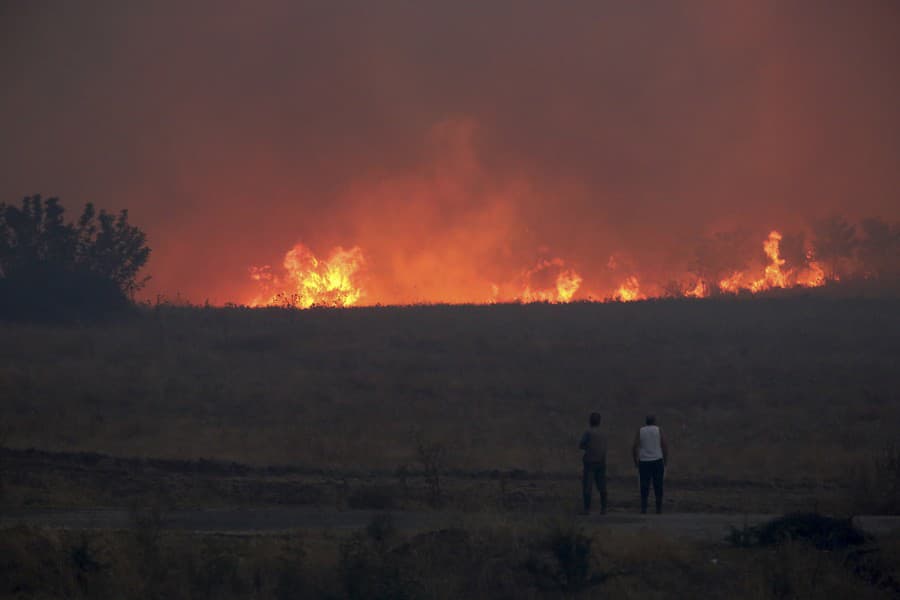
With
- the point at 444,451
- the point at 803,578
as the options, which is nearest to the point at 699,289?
the point at 444,451

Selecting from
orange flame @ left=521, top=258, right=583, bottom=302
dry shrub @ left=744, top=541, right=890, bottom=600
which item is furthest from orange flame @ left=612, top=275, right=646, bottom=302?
dry shrub @ left=744, top=541, right=890, bottom=600

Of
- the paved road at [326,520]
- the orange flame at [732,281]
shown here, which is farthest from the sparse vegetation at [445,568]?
the orange flame at [732,281]

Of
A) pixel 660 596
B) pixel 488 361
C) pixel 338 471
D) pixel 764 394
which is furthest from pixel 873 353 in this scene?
pixel 660 596

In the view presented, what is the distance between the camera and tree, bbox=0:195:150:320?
50094mm

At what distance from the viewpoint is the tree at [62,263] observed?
164 ft

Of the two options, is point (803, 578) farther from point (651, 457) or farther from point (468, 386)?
point (468, 386)

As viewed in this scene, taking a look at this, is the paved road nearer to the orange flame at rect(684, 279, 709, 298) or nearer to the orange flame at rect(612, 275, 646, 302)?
the orange flame at rect(684, 279, 709, 298)

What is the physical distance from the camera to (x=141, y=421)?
28391 mm

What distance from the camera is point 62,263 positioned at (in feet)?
176

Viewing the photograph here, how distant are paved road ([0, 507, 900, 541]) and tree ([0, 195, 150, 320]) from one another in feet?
112

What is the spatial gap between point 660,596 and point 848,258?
218ft

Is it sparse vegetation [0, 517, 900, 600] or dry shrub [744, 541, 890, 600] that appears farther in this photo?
sparse vegetation [0, 517, 900, 600]

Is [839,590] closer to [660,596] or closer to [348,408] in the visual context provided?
[660,596]

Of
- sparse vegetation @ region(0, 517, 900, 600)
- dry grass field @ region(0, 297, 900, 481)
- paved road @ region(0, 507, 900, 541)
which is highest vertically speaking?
dry grass field @ region(0, 297, 900, 481)
